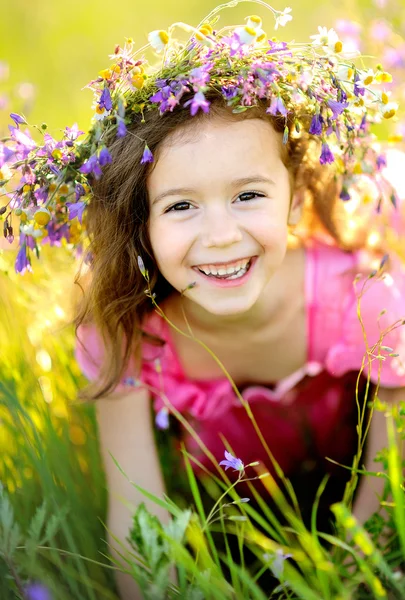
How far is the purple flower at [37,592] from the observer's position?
1.43 m

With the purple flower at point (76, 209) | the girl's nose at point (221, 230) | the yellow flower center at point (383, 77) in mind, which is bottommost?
the girl's nose at point (221, 230)

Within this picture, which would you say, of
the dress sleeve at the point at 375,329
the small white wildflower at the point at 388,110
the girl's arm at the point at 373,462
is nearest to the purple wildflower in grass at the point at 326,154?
the small white wildflower at the point at 388,110

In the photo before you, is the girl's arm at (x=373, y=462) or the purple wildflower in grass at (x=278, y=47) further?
the girl's arm at (x=373, y=462)

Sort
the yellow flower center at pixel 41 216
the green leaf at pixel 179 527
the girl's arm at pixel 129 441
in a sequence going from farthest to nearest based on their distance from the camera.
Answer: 1. the girl's arm at pixel 129 441
2. the yellow flower center at pixel 41 216
3. the green leaf at pixel 179 527

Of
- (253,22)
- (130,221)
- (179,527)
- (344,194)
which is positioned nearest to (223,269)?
(130,221)

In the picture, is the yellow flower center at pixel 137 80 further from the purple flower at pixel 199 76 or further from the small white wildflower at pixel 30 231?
the small white wildflower at pixel 30 231

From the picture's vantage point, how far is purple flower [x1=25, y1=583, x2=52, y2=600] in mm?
1430

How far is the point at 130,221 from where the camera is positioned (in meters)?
1.71

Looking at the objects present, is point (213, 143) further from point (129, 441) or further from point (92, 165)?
point (129, 441)

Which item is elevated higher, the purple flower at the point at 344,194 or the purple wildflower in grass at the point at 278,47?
the purple wildflower in grass at the point at 278,47

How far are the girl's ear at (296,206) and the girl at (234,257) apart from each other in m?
0.02

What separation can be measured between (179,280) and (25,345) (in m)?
0.75

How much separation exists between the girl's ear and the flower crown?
34 cm

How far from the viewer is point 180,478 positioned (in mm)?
2189
